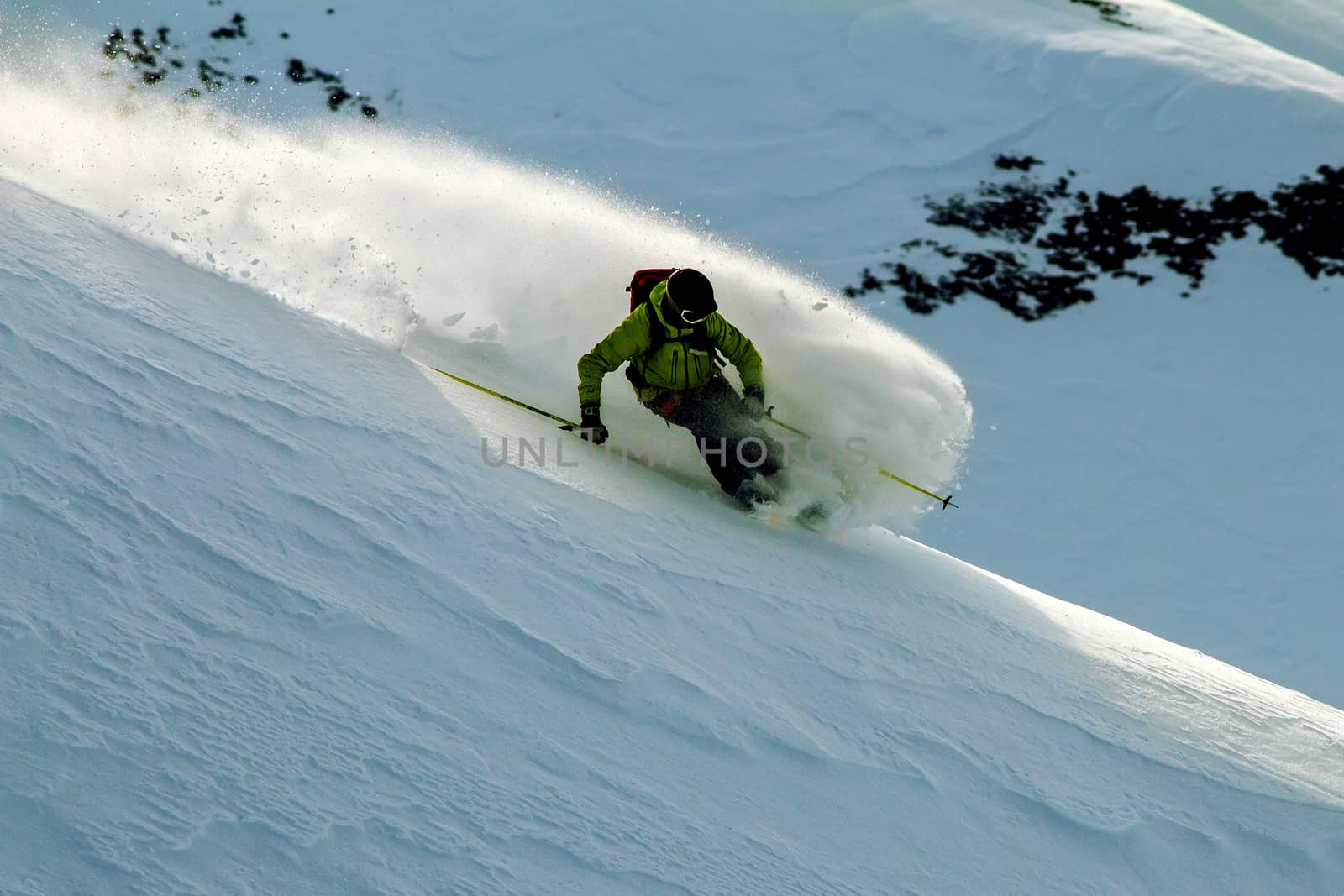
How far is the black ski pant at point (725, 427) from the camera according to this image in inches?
244

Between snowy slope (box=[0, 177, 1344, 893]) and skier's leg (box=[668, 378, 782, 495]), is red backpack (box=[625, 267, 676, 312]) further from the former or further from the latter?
snowy slope (box=[0, 177, 1344, 893])

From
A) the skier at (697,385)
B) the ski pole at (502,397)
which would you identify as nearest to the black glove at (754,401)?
the skier at (697,385)

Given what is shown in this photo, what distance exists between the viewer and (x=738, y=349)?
6.07m

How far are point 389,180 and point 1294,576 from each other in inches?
499

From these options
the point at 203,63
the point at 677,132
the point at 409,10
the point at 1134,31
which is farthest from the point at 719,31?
the point at 203,63

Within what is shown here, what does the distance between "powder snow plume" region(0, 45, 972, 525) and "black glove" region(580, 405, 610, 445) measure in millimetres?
752

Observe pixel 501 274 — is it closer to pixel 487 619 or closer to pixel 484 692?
pixel 487 619

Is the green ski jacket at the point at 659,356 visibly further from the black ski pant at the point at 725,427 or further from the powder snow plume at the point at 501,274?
the powder snow plume at the point at 501,274

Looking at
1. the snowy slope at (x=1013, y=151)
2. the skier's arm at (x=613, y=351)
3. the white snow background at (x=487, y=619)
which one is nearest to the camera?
the white snow background at (x=487, y=619)

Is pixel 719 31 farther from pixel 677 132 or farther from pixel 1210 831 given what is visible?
pixel 1210 831

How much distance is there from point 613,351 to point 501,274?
237cm

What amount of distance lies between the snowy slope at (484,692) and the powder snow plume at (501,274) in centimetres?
111

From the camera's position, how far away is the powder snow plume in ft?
20.7

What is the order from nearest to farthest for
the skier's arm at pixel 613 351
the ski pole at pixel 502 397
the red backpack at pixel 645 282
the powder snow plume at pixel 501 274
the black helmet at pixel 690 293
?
the black helmet at pixel 690 293, the skier's arm at pixel 613 351, the red backpack at pixel 645 282, the powder snow plume at pixel 501 274, the ski pole at pixel 502 397
